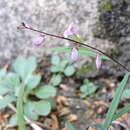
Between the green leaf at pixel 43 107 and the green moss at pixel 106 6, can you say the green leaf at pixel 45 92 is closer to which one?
the green leaf at pixel 43 107

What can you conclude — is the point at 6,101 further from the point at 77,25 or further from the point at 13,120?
the point at 77,25

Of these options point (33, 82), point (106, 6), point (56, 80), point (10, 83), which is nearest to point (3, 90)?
point (10, 83)

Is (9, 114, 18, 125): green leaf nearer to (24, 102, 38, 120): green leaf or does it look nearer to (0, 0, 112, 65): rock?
(24, 102, 38, 120): green leaf

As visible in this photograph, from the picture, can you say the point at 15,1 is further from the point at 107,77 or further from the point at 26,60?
the point at 107,77

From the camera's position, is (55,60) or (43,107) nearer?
(43,107)

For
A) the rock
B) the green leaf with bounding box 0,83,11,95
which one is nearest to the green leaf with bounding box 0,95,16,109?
Answer: the green leaf with bounding box 0,83,11,95

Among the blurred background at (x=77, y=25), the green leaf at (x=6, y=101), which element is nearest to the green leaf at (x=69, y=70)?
the blurred background at (x=77, y=25)
